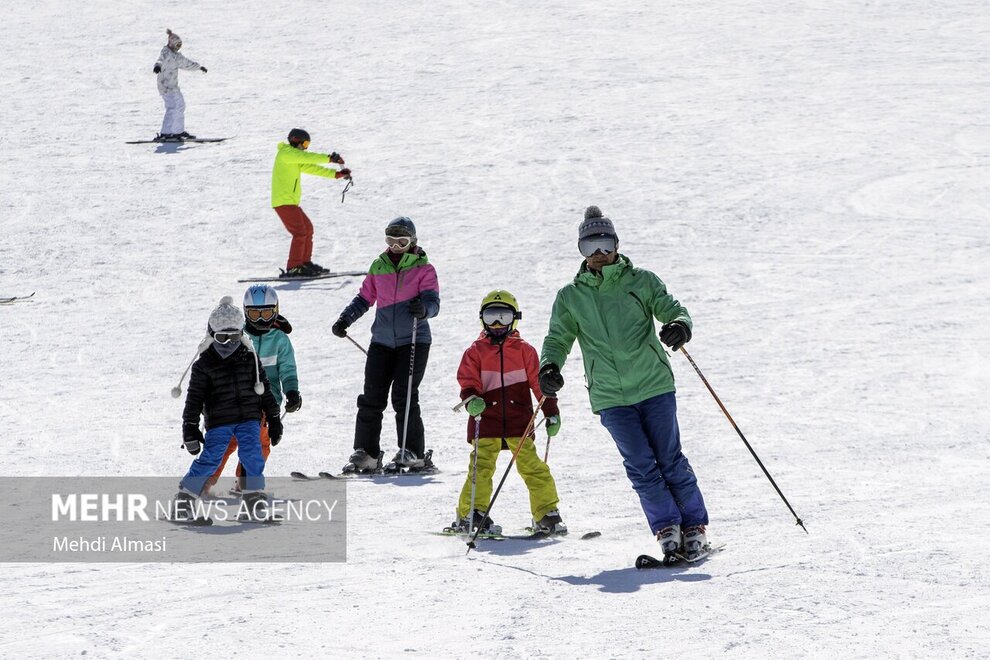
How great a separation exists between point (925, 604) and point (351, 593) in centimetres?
215

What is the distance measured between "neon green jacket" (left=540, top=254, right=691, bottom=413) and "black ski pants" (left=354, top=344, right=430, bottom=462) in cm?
284

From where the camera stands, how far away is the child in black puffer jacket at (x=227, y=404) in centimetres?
665

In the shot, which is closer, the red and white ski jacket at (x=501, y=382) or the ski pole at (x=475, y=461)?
the ski pole at (x=475, y=461)

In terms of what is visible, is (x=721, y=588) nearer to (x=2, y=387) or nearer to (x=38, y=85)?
(x=2, y=387)

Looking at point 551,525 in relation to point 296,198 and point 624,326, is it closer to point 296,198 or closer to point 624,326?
point 624,326

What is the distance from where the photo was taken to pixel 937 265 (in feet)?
42.3

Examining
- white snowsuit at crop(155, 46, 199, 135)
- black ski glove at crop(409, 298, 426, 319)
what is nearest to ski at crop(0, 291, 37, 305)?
black ski glove at crop(409, 298, 426, 319)

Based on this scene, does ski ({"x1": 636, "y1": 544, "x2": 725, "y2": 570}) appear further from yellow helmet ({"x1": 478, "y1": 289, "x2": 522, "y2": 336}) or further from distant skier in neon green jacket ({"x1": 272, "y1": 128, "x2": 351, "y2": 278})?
distant skier in neon green jacket ({"x1": 272, "y1": 128, "x2": 351, "y2": 278})

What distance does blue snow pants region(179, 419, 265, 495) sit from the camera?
268 inches

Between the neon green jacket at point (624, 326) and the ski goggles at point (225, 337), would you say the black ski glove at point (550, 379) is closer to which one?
the neon green jacket at point (624, 326)

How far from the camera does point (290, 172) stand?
46.8 feet

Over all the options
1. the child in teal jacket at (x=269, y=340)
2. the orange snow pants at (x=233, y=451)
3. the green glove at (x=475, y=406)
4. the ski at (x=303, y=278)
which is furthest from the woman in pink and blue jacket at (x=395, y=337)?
the ski at (x=303, y=278)

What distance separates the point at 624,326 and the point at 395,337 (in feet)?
10.1

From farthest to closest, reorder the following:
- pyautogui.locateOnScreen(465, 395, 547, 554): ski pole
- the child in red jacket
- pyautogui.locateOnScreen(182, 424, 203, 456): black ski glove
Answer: the child in red jacket → pyautogui.locateOnScreen(182, 424, 203, 456): black ski glove → pyautogui.locateOnScreen(465, 395, 547, 554): ski pole
